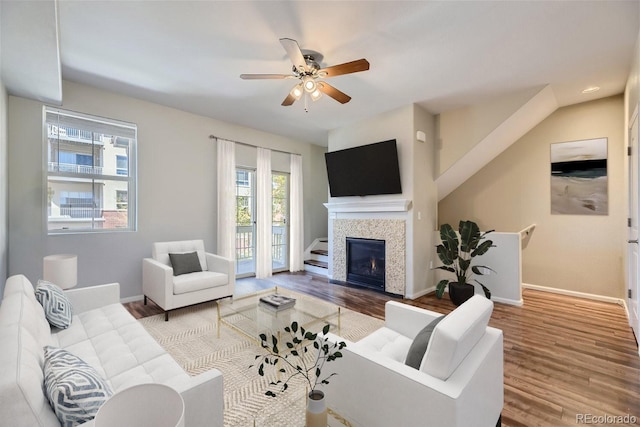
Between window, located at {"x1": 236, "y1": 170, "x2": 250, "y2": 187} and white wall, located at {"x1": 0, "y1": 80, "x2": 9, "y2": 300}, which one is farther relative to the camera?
window, located at {"x1": 236, "y1": 170, "x2": 250, "y2": 187}

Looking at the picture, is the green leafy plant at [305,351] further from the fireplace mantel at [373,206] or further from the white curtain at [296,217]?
the white curtain at [296,217]

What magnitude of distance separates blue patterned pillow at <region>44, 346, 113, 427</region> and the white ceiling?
223cm

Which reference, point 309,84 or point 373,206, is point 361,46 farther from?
point 373,206

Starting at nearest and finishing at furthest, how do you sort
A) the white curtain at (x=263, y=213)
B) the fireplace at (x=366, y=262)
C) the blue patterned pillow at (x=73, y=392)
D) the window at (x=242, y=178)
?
1. the blue patterned pillow at (x=73, y=392)
2. the fireplace at (x=366, y=262)
3. the window at (x=242, y=178)
4. the white curtain at (x=263, y=213)

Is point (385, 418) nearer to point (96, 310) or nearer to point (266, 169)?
point (96, 310)

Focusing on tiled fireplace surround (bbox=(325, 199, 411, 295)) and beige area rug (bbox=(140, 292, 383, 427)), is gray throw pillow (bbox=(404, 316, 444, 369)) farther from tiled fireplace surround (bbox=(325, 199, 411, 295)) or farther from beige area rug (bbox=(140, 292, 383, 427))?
tiled fireplace surround (bbox=(325, 199, 411, 295))

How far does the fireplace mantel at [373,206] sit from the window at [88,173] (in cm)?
325

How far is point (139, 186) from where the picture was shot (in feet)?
13.1

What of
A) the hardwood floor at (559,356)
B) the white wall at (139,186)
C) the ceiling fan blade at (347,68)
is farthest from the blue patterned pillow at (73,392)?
the white wall at (139,186)

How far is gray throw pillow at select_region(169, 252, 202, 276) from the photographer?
369 cm

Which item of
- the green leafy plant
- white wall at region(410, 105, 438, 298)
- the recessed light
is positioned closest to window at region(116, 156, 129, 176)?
the green leafy plant

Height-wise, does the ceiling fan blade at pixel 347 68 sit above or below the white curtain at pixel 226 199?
above

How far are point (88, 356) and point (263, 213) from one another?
386 centimetres

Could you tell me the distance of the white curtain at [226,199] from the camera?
15.8ft
